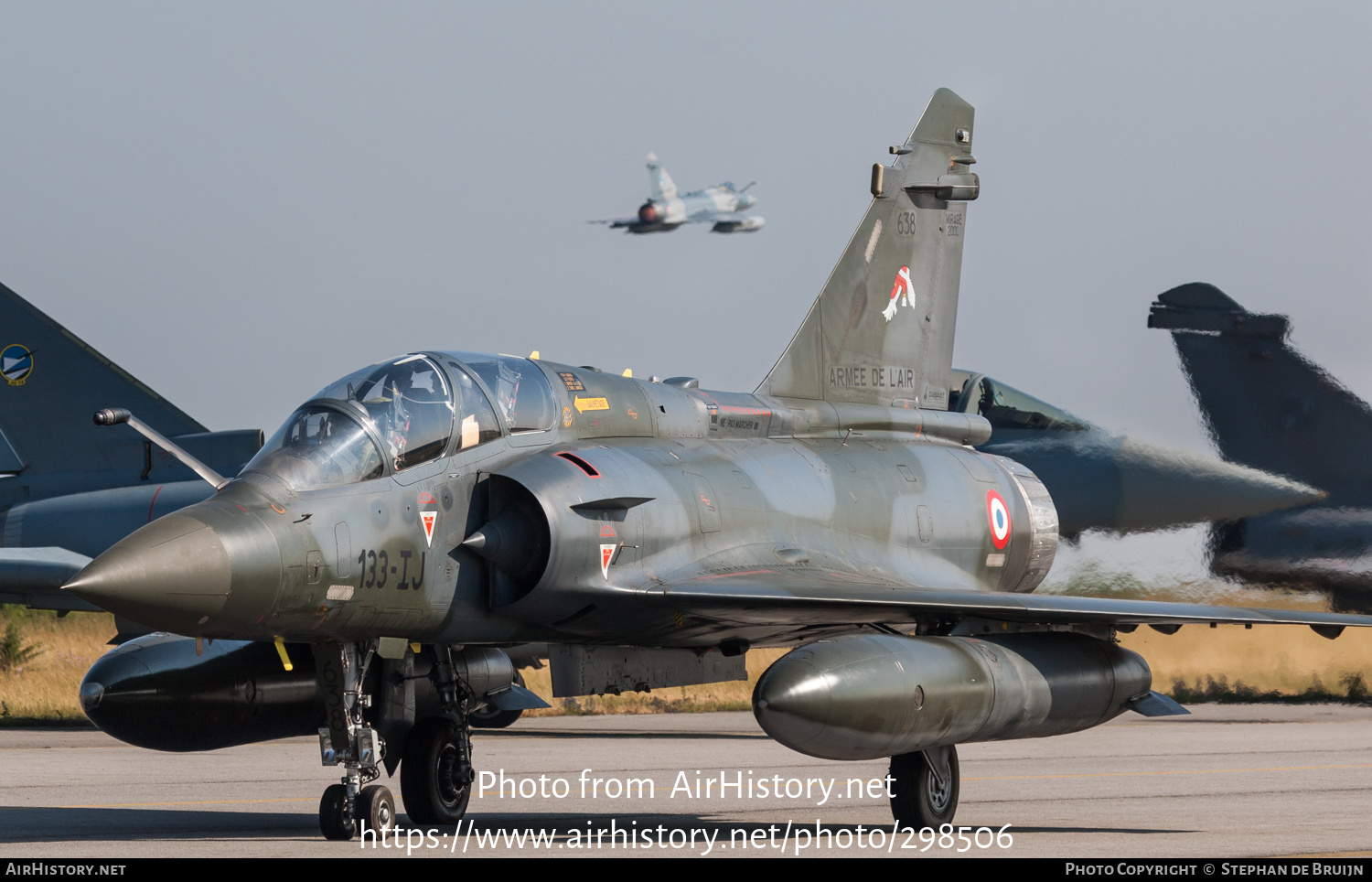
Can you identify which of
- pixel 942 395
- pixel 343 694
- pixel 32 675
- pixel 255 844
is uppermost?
pixel 942 395

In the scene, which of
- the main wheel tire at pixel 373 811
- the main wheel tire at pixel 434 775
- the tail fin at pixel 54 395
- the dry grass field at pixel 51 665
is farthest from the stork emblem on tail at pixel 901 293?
the dry grass field at pixel 51 665

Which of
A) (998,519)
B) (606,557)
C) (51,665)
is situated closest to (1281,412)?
(998,519)

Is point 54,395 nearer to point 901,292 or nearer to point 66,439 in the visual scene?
point 66,439

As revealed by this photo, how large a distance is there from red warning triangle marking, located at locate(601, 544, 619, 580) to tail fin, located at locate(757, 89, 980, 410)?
3434 mm

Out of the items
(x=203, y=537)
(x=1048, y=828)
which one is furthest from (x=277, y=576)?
(x=1048, y=828)

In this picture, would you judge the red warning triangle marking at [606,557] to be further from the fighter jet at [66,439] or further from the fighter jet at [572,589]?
the fighter jet at [66,439]

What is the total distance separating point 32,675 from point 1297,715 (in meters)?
17.0

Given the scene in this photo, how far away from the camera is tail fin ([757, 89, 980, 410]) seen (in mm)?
13070

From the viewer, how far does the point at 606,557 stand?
9.42 metres

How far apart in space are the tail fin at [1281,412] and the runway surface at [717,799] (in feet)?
10.5

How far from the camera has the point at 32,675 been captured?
22.5 meters
